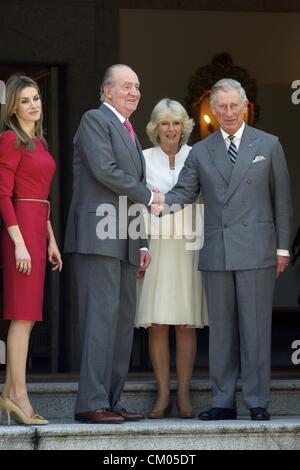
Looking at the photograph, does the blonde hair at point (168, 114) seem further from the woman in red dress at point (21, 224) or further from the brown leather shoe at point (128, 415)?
the brown leather shoe at point (128, 415)

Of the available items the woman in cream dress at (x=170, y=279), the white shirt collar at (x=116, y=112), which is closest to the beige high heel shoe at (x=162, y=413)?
the woman in cream dress at (x=170, y=279)

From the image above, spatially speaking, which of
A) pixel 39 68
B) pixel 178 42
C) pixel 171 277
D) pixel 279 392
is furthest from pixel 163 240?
pixel 178 42

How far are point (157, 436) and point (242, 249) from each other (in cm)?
Answer: 103

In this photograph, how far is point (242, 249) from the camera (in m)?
6.59

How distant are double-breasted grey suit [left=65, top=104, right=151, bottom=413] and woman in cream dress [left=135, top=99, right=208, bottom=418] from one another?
0.35 meters

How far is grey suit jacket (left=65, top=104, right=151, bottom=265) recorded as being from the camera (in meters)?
6.36

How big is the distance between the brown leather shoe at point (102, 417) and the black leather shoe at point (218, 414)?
46cm
